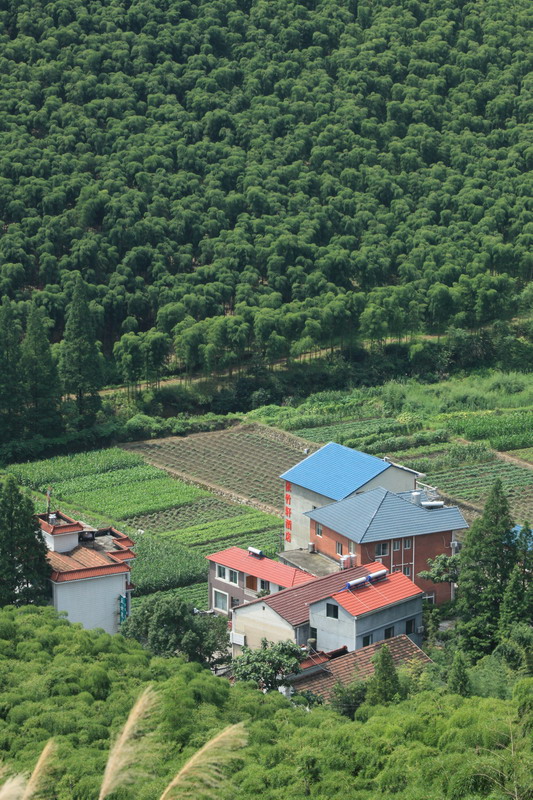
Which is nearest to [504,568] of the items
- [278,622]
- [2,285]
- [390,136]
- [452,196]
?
[278,622]

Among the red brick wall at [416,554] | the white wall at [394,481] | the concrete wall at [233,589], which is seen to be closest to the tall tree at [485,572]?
the red brick wall at [416,554]

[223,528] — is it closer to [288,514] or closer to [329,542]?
[288,514]

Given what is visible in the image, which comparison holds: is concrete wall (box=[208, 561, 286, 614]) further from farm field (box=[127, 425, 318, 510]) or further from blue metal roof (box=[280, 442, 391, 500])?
farm field (box=[127, 425, 318, 510])

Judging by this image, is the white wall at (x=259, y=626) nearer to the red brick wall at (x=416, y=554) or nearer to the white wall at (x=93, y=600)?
the white wall at (x=93, y=600)

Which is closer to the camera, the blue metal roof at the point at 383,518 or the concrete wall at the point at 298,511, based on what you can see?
the blue metal roof at the point at 383,518

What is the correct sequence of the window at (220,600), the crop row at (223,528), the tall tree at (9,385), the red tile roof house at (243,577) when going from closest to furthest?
the red tile roof house at (243,577) → the window at (220,600) → the crop row at (223,528) → the tall tree at (9,385)

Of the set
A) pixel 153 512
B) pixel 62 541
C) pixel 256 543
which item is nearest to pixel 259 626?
pixel 62 541

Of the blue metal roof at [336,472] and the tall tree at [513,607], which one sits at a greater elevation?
the blue metal roof at [336,472]

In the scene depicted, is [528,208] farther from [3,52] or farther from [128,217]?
[3,52]

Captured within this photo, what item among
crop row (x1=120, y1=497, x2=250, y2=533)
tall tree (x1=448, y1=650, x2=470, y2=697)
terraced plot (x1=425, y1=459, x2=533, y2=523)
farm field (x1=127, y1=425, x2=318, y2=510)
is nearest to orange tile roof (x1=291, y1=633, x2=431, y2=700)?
tall tree (x1=448, y1=650, x2=470, y2=697)
